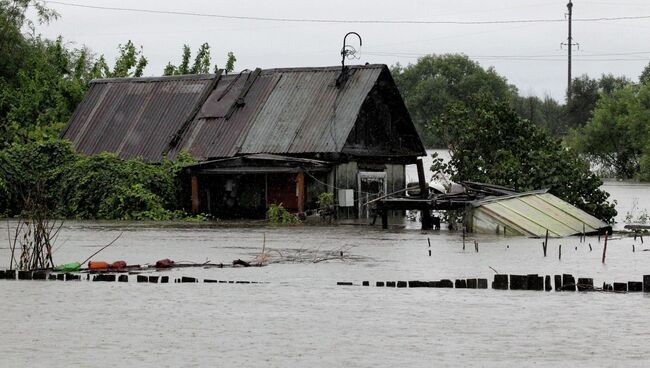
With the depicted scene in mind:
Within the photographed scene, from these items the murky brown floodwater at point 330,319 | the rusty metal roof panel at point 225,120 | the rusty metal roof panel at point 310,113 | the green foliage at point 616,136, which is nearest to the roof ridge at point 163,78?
the rusty metal roof panel at point 225,120

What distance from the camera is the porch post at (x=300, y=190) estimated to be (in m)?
44.5

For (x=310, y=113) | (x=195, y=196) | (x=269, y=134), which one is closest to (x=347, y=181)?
(x=310, y=113)

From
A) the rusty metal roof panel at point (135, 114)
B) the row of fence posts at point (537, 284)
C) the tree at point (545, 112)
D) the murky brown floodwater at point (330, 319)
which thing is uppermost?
the tree at point (545, 112)

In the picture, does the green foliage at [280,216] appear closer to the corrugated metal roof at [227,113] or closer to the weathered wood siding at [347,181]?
the weathered wood siding at [347,181]

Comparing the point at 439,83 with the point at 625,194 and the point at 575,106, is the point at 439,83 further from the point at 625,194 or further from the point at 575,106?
the point at 625,194

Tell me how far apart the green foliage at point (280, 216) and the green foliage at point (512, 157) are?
211 inches

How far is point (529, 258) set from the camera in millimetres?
29844

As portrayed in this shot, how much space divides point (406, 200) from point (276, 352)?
77.1 feet

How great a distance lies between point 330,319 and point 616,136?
86.5 metres

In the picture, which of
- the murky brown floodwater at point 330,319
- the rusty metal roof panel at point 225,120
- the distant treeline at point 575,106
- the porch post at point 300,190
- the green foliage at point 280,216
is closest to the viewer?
the murky brown floodwater at point 330,319

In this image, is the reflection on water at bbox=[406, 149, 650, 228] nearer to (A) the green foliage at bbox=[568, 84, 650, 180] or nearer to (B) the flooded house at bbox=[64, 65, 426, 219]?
(A) the green foliage at bbox=[568, 84, 650, 180]

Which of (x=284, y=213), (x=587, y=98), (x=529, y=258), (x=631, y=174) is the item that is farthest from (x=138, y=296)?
(x=587, y=98)

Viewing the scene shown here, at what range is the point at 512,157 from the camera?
44.5 metres

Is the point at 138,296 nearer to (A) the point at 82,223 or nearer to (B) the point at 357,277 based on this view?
(B) the point at 357,277
